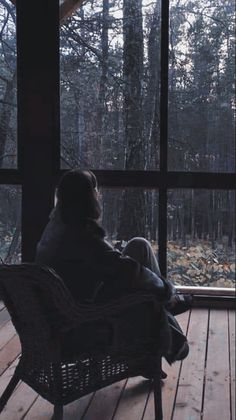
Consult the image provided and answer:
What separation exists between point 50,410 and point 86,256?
2.59 feet

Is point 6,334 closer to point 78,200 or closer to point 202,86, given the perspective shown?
point 78,200

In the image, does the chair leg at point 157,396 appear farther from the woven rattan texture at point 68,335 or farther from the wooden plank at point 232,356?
the wooden plank at point 232,356

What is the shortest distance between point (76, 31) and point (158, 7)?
0.59 m

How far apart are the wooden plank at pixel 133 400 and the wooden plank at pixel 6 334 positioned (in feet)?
2.98

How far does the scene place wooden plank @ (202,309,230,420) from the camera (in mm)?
2533

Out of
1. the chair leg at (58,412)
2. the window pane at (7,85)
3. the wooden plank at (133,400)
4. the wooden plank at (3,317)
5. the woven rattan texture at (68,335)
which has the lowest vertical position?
the wooden plank at (133,400)

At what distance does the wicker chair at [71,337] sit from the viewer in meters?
2.11

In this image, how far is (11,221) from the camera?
420cm

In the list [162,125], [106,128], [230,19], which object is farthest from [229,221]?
[230,19]

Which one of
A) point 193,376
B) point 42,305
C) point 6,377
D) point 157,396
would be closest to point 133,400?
→ point 157,396

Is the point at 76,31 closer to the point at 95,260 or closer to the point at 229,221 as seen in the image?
the point at 229,221

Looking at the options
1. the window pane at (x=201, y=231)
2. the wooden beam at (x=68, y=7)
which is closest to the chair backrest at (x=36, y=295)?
the window pane at (x=201, y=231)

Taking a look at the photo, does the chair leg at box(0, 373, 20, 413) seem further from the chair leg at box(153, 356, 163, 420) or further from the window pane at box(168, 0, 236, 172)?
the window pane at box(168, 0, 236, 172)

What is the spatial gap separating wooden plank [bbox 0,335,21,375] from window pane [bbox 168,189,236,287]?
131cm
